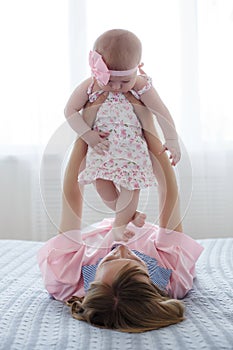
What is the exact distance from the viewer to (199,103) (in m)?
2.94

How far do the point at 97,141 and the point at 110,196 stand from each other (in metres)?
0.14

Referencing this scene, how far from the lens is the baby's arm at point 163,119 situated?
4.75 feet

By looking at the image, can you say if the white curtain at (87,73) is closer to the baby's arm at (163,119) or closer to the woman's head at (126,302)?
the baby's arm at (163,119)

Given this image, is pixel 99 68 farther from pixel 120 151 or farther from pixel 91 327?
pixel 91 327

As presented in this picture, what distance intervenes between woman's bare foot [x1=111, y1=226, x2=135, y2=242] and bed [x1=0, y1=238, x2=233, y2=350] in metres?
0.21

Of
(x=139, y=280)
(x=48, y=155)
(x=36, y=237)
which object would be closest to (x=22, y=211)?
(x=36, y=237)

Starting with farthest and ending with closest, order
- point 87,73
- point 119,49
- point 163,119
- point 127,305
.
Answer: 1. point 87,73
2. point 163,119
3. point 119,49
4. point 127,305

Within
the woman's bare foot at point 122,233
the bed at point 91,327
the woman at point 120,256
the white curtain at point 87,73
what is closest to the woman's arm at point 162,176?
the woman at point 120,256

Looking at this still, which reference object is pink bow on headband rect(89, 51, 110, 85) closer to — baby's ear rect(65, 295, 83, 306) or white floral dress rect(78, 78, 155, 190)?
white floral dress rect(78, 78, 155, 190)

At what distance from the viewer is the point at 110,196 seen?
1.41 m

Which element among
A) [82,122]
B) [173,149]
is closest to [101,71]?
[82,122]

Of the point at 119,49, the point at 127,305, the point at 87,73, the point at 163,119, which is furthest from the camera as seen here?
the point at 87,73

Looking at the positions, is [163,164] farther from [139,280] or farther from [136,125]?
[139,280]

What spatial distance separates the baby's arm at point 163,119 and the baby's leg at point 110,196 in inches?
6.2
